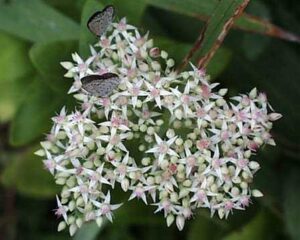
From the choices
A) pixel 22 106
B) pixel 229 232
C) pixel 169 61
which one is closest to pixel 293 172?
pixel 229 232

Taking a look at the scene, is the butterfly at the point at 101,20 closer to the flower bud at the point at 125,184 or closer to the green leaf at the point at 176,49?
the green leaf at the point at 176,49

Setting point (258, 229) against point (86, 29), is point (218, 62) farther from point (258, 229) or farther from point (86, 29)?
point (258, 229)

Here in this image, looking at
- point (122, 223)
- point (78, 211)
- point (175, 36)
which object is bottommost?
point (122, 223)

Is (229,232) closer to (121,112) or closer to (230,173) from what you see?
(230,173)

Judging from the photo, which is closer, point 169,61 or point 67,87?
point 169,61

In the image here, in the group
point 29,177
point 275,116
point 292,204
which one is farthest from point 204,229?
point 275,116

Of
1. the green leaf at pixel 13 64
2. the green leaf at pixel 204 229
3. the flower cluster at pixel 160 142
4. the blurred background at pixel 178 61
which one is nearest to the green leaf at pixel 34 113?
the blurred background at pixel 178 61
